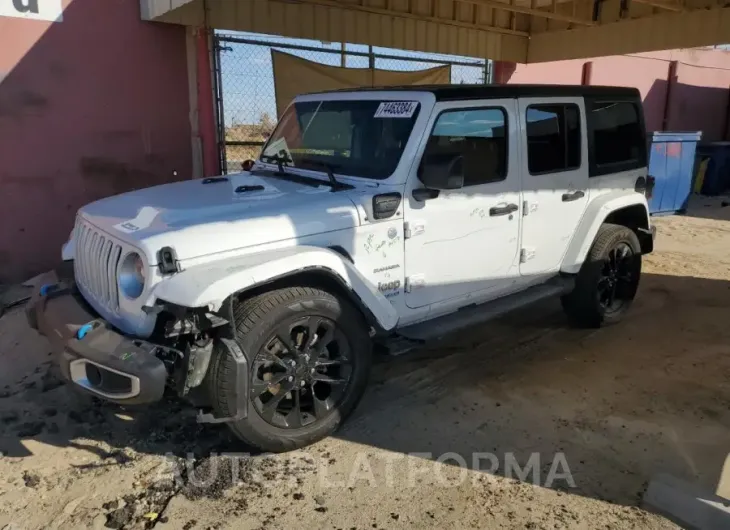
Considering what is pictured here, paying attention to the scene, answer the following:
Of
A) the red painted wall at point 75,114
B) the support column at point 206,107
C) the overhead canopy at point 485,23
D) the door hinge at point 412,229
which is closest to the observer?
the door hinge at point 412,229

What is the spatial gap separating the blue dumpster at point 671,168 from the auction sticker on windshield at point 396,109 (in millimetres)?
8175

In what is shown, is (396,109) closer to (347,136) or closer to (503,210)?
(347,136)

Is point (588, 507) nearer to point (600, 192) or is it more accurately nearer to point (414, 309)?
point (414, 309)

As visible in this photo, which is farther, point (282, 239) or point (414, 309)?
point (414, 309)

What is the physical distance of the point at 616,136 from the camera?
5098mm

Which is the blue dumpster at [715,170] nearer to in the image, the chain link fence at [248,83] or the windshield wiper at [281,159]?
the chain link fence at [248,83]

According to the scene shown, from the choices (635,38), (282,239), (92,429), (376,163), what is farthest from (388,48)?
(92,429)

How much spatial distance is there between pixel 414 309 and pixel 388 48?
552 centimetres

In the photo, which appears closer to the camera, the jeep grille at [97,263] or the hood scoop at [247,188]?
the jeep grille at [97,263]

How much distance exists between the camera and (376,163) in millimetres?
3754

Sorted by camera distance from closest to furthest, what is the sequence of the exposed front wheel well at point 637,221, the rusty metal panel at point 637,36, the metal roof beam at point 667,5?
the exposed front wheel well at point 637,221 → the metal roof beam at point 667,5 → the rusty metal panel at point 637,36

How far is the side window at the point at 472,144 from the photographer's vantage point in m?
3.73

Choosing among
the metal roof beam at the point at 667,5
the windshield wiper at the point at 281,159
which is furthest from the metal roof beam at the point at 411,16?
the windshield wiper at the point at 281,159

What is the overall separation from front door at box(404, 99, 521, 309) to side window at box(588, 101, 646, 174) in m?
1.05
